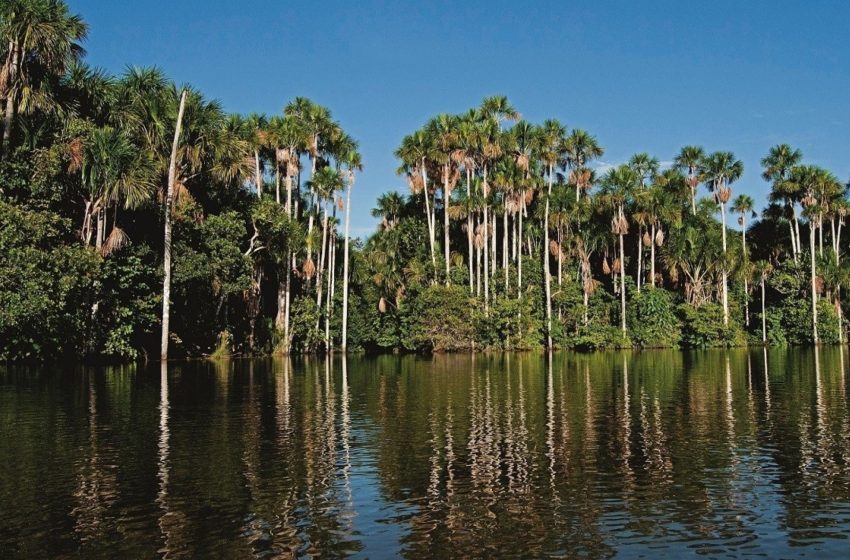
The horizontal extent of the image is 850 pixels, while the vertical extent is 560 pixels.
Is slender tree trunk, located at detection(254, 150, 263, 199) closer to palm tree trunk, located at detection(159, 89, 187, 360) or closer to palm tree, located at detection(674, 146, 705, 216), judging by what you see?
palm tree trunk, located at detection(159, 89, 187, 360)

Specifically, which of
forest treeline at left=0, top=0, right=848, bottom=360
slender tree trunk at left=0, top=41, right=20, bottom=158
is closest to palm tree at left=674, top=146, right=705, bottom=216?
forest treeline at left=0, top=0, right=848, bottom=360

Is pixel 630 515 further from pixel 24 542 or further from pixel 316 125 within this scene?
pixel 316 125

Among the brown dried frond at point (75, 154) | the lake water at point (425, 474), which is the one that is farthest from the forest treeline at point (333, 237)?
the lake water at point (425, 474)

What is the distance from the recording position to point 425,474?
12883 mm

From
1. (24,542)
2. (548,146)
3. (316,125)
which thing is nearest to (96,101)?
(316,125)

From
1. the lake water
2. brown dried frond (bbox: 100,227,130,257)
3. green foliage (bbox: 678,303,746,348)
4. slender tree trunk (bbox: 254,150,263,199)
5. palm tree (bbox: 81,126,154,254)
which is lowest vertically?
the lake water

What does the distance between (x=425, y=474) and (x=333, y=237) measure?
4549 cm

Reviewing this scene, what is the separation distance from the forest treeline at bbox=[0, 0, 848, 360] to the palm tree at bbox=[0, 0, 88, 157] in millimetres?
109

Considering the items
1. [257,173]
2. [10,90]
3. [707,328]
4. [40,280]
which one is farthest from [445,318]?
[10,90]

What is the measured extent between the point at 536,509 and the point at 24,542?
6.50 metres

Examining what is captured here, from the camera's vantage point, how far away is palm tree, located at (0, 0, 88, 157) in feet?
117

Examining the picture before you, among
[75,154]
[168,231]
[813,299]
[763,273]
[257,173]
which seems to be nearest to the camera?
[75,154]

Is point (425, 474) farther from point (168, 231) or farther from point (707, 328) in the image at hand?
point (707, 328)

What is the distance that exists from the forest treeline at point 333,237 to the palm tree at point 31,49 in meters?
0.11
